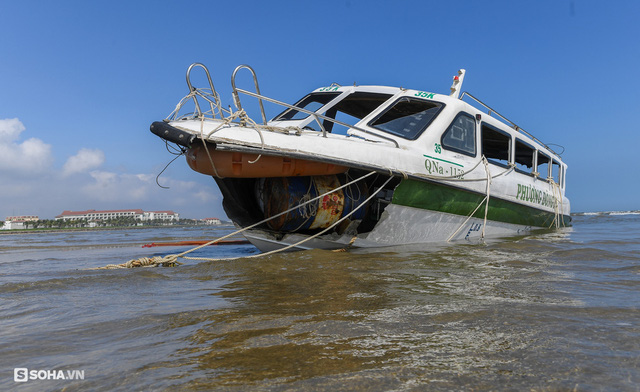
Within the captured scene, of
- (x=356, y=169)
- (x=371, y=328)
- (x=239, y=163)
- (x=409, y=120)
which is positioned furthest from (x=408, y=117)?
Answer: (x=371, y=328)

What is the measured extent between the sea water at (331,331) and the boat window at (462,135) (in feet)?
8.94

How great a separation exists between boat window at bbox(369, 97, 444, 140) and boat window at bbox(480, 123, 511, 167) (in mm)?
1209

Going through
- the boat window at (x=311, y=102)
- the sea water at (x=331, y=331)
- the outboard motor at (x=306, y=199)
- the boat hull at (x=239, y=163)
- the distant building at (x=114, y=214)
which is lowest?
the distant building at (x=114, y=214)

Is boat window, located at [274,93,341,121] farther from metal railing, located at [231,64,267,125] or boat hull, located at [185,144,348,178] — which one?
boat hull, located at [185,144,348,178]

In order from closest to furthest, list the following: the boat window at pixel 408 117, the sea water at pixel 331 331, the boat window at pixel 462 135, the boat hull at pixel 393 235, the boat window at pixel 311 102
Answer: the sea water at pixel 331 331
the boat hull at pixel 393 235
the boat window at pixel 408 117
the boat window at pixel 462 135
the boat window at pixel 311 102

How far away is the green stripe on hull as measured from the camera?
5.39 meters

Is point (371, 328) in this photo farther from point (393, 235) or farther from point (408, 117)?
point (408, 117)

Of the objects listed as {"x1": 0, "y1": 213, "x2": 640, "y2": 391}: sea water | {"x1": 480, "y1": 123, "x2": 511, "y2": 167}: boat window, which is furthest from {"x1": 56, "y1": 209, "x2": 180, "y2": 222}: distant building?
{"x1": 0, "y1": 213, "x2": 640, "y2": 391}: sea water

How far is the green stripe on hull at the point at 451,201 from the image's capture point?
5387mm

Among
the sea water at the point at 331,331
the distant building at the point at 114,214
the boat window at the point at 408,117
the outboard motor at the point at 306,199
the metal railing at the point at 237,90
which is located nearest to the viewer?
the sea water at the point at 331,331

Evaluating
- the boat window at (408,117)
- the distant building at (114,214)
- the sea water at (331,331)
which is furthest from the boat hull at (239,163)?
the distant building at (114,214)

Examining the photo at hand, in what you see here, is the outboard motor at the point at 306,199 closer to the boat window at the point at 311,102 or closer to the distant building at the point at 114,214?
the boat window at the point at 311,102

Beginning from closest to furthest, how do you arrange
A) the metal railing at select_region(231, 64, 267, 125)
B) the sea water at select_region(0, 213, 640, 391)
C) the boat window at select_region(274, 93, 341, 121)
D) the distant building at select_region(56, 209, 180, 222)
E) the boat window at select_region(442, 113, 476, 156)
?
1. the sea water at select_region(0, 213, 640, 391)
2. the metal railing at select_region(231, 64, 267, 125)
3. the boat window at select_region(442, 113, 476, 156)
4. the boat window at select_region(274, 93, 341, 121)
5. the distant building at select_region(56, 209, 180, 222)

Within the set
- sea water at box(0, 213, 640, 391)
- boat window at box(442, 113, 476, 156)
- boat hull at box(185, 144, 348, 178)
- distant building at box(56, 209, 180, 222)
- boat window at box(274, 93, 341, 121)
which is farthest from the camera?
distant building at box(56, 209, 180, 222)
